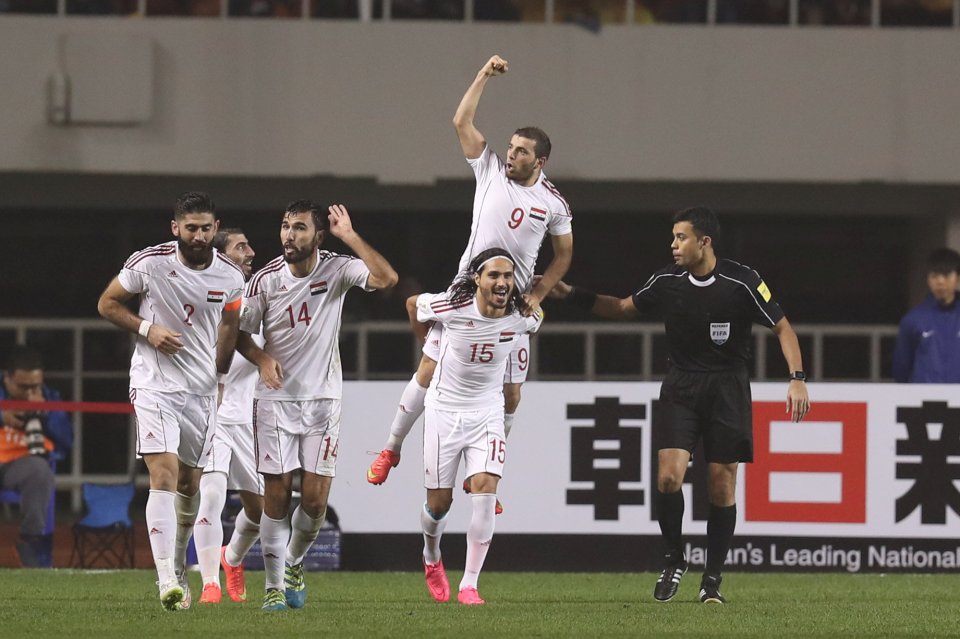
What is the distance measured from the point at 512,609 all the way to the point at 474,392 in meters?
1.24

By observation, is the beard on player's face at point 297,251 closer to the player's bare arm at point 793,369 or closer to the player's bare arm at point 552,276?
the player's bare arm at point 552,276

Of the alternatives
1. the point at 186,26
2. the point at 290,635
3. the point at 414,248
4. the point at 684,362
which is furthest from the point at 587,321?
the point at 290,635

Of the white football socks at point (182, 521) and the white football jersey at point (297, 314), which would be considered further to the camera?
the white football socks at point (182, 521)

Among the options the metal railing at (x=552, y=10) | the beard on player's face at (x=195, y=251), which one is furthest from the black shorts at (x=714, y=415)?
the metal railing at (x=552, y=10)

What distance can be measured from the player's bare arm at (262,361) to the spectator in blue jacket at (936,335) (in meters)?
6.20

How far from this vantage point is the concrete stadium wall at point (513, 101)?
19.0 m

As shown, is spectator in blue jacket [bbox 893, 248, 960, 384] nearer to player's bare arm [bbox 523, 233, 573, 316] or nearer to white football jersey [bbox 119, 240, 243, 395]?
player's bare arm [bbox 523, 233, 573, 316]

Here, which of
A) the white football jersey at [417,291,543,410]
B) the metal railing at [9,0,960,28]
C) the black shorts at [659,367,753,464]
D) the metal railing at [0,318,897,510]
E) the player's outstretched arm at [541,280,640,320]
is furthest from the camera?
the metal railing at [0,318,897,510]

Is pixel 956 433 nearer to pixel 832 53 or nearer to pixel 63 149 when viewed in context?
pixel 832 53

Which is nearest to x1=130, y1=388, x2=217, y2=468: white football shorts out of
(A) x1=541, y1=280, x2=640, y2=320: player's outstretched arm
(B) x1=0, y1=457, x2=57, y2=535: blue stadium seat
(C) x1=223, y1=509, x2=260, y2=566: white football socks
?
(C) x1=223, y1=509, x2=260, y2=566: white football socks

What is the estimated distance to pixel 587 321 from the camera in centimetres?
2134

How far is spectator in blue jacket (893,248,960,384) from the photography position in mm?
14680

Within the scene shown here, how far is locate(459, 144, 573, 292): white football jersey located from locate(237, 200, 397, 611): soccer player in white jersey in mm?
993

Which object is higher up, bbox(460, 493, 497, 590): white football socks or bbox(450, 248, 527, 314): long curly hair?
bbox(450, 248, 527, 314): long curly hair
